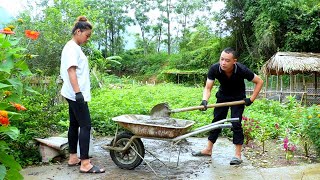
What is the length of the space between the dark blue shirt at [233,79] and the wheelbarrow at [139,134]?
0.49m

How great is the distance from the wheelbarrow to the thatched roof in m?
12.2

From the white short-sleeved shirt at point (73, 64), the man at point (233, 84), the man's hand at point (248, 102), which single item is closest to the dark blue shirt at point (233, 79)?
the man at point (233, 84)

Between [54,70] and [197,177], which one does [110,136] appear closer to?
[197,177]

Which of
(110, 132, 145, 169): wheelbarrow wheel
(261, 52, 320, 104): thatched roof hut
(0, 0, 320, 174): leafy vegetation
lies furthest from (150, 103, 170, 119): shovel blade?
(261, 52, 320, 104): thatched roof hut

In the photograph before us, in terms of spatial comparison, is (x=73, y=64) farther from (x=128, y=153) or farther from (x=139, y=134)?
(x=128, y=153)

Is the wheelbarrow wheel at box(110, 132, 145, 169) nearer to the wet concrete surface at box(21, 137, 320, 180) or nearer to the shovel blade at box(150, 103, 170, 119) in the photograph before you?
the wet concrete surface at box(21, 137, 320, 180)

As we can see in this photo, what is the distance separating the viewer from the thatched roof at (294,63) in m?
15.2

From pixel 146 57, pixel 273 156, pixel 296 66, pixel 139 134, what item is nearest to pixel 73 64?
pixel 139 134

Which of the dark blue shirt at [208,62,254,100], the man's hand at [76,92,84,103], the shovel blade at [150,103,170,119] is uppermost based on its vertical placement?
the dark blue shirt at [208,62,254,100]

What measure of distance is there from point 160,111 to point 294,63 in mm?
12660

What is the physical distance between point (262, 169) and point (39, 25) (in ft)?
39.8

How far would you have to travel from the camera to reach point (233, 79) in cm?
442

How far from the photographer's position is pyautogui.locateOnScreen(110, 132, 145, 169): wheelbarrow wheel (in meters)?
4.11

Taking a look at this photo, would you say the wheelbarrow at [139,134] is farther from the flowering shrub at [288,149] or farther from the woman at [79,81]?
the flowering shrub at [288,149]
